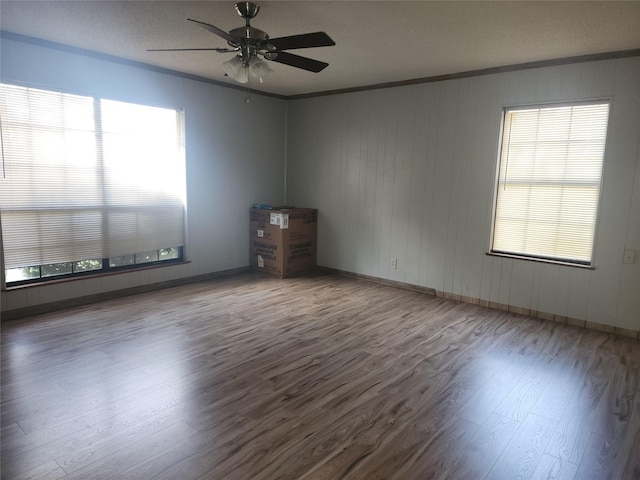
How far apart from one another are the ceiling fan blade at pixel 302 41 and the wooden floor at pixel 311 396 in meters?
2.20

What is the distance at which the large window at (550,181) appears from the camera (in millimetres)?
3789

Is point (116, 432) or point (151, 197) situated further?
point (151, 197)

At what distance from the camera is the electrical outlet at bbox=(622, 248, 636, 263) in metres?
3.60

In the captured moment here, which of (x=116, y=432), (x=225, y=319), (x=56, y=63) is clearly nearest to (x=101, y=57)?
(x=56, y=63)

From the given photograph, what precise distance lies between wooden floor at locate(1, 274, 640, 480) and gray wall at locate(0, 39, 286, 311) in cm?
84

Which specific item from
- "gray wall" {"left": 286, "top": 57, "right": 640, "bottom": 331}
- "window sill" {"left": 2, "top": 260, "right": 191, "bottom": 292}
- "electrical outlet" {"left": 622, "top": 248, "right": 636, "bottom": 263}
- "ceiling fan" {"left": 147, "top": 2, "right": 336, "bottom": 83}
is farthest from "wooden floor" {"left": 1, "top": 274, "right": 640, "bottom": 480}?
"ceiling fan" {"left": 147, "top": 2, "right": 336, "bottom": 83}

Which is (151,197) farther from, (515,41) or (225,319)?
(515,41)

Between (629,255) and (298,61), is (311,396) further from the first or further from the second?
(629,255)

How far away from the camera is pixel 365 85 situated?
5109 millimetres

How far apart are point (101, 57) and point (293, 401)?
3.78 metres

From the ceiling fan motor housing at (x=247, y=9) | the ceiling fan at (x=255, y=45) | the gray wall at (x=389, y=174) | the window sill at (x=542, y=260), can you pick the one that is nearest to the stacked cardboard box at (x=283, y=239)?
the gray wall at (x=389, y=174)

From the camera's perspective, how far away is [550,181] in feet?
13.2

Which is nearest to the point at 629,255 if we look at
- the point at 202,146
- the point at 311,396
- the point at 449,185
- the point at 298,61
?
the point at 449,185

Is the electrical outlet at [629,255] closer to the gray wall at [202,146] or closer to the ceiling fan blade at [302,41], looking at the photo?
the ceiling fan blade at [302,41]
